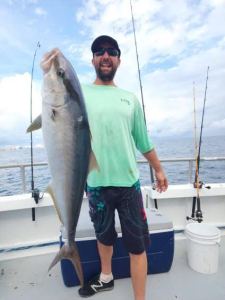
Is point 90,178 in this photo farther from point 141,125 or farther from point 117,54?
point 117,54

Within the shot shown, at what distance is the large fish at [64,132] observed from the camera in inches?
59.1

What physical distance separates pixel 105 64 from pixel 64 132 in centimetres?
84

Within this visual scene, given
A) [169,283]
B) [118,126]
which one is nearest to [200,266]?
[169,283]

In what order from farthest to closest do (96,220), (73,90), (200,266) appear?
(200,266), (96,220), (73,90)

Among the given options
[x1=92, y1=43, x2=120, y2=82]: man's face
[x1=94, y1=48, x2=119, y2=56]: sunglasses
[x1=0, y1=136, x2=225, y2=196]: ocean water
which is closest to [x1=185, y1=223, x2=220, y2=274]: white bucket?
[x1=0, y1=136, x2=225, y2=196]: ocean water

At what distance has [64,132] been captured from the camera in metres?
1.55

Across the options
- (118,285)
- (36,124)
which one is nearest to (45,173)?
(118,285)

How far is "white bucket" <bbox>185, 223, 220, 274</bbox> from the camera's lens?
2.83m

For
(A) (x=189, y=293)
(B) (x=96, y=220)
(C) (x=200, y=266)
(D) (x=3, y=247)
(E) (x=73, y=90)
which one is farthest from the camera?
(D) (x=3, y=247)

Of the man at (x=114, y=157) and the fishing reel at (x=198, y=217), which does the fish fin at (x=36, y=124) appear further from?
the fishing reel at (x=198, y=217)

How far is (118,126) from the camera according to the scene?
209 cm

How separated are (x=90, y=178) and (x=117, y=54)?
39.1 inches

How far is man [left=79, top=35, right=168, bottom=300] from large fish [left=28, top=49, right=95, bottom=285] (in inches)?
17.1

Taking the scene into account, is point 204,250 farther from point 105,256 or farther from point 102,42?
point 102,42
